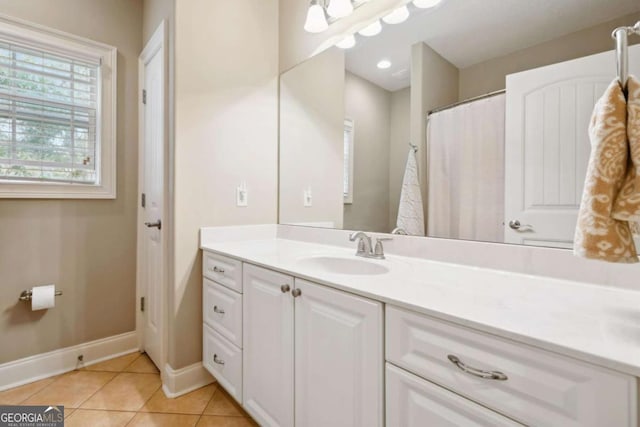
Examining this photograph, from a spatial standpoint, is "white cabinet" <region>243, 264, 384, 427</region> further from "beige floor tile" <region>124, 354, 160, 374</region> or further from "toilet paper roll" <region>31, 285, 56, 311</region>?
"toilet paper roll" <region>31, 285, 56, 311</region>

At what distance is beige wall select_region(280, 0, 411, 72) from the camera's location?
1.57m

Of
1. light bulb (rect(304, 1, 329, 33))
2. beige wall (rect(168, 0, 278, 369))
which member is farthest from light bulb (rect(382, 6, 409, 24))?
beige wall (rect(168, 0, 278, 369))

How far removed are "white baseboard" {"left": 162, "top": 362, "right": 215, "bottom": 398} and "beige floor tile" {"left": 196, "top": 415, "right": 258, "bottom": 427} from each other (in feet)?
0.86

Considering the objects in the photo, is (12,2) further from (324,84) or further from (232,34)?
(324,84)

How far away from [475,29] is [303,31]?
1100 mm

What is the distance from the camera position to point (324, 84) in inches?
72.9

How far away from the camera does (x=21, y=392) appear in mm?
1688

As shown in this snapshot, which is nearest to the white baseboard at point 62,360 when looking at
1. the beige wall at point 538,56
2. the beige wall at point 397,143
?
the beige wall at point 397,143

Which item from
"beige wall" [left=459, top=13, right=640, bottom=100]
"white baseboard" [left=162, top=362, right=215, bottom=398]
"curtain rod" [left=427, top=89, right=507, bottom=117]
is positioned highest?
"beige wall" [left=459, top=13, right=640, bottom=100]

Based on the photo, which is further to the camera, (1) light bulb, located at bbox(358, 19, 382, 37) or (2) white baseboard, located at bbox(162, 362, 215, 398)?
(2) white baseboard, located at bbox(162, 362, 215, 398)

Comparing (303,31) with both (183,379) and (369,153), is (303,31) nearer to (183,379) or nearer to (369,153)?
(369,153)

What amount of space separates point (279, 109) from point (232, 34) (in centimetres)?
52

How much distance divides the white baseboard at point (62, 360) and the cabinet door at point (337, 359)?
1.68 meters

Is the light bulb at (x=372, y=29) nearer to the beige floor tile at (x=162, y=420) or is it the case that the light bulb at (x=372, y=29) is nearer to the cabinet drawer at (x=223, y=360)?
the cabinet drawer at (x=223, y=360)
